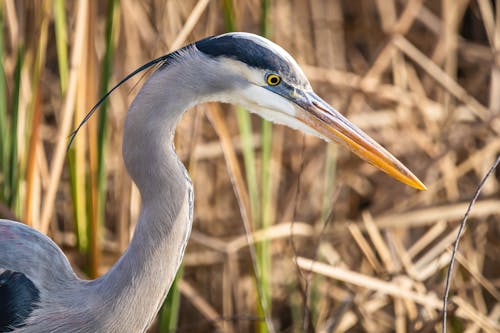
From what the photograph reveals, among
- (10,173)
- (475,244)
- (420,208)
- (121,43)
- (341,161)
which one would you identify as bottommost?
(475,244)

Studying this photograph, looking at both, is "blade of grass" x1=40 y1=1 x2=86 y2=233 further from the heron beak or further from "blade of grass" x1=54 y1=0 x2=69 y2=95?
the heron beak

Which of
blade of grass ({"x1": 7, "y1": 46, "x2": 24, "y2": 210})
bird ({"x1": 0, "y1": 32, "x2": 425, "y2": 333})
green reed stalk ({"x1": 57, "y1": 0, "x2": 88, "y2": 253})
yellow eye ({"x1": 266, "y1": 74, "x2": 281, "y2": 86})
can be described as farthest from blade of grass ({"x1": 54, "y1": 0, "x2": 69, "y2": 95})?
yellow eye ({"x1": 266, "y1": 74, "x2": 281, "y2": 86})

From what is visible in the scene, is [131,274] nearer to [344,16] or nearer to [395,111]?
[395,111]

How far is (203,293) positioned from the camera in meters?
3.28

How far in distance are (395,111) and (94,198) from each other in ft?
4.91

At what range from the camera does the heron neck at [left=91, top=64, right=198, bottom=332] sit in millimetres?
1567

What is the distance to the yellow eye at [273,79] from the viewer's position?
5.24ft

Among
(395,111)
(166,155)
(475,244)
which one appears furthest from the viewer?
(395,111)

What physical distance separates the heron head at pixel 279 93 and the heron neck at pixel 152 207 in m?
0.10

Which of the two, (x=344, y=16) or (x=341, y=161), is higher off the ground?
(x=344, y=16)

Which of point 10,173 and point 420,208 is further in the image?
point 420,208

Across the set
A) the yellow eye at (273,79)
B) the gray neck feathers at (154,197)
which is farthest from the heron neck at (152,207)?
the yellow eye at (273,79)

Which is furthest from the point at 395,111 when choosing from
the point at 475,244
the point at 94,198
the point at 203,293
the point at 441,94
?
the point at 94,198

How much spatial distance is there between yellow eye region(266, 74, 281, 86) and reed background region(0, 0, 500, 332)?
2.22 feet
